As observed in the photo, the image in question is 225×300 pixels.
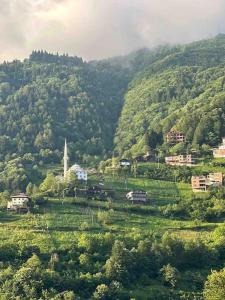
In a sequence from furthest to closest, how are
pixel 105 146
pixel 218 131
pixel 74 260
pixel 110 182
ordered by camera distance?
pixel 105 146 < pixel 218 131 < pixel 110 182 < pixel 74 260

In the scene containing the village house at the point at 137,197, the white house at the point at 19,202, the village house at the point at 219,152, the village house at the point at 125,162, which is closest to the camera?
the white house at the point at 19,202

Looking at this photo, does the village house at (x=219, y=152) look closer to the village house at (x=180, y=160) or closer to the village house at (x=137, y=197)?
the village house at (x=180, y=160)

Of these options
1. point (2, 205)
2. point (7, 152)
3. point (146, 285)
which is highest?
point (7, 152)

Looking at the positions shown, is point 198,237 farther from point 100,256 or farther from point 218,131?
point 218,131

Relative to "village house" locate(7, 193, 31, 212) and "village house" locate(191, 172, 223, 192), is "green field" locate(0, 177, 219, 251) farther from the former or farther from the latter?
"village house" locate(191, 172, 223, 192)

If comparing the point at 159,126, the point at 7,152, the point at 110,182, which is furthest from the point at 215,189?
the point at 7,152

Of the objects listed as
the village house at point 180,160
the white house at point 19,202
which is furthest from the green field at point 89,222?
the village house at point 180,160
